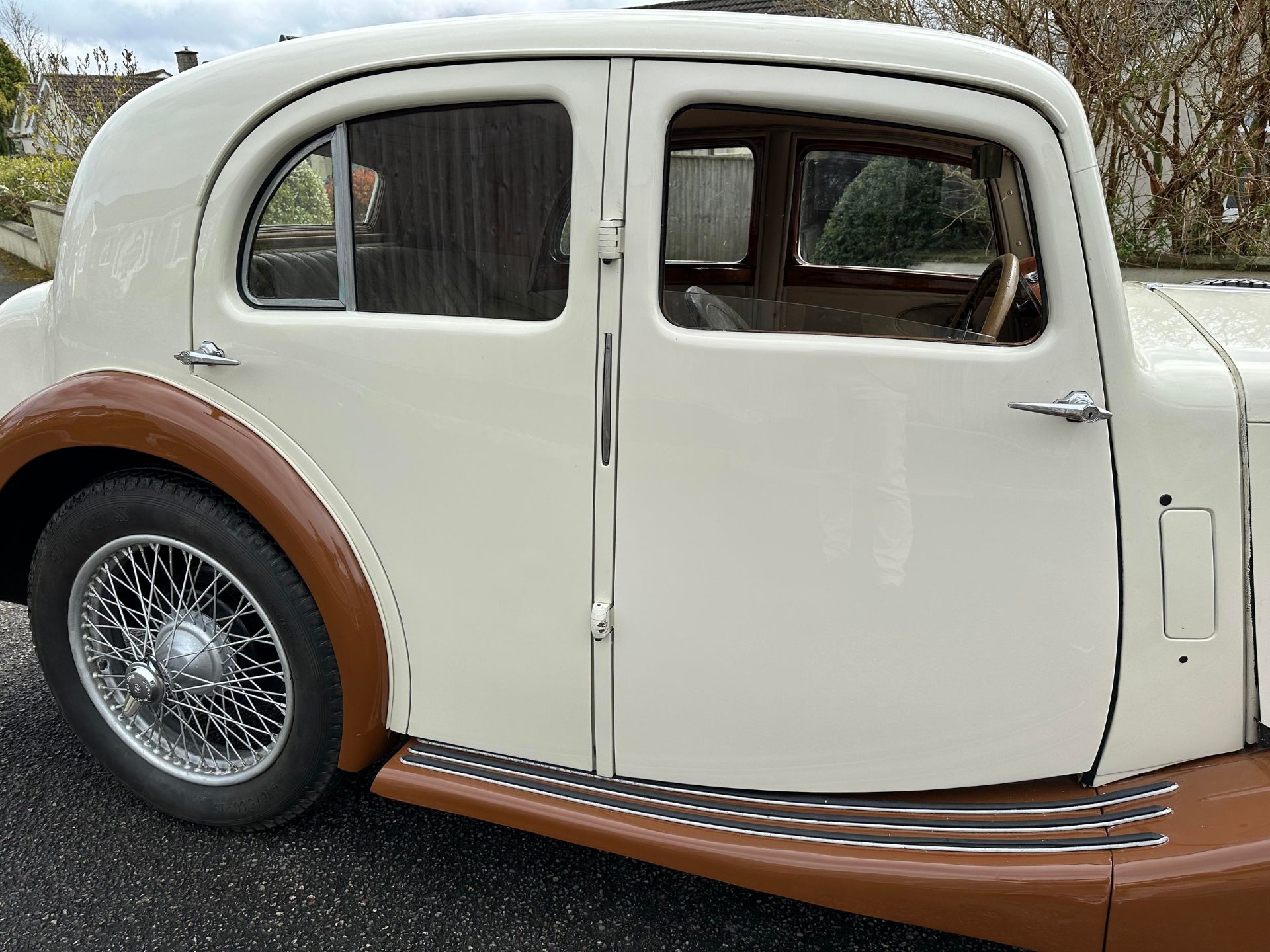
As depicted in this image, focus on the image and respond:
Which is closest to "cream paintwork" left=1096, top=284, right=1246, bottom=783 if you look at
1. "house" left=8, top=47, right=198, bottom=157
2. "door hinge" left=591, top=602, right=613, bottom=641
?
"door hinge" left=591, top=602, right=613, bottom=641

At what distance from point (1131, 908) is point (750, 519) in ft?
3.00

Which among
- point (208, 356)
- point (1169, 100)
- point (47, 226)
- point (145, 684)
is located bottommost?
point (145, 684)

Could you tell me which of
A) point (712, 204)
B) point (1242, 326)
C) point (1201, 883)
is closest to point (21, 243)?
point (712, 204)

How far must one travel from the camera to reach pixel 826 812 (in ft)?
5.83

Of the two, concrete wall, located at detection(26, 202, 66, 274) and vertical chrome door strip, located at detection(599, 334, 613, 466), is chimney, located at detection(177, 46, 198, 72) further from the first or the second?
vertical chrome door strip, located at detection(599, 334, 613, 466)

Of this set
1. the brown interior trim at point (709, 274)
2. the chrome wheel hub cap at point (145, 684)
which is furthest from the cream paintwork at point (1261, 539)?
the chrome wheel hub cap at point (145, 684)

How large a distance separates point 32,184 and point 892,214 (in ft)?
49.4

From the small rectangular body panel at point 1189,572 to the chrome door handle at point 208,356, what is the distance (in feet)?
6.17

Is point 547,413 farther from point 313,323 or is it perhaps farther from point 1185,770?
point 1185,770

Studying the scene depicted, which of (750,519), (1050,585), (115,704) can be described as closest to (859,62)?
(750,519)

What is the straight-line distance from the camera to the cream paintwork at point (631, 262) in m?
1.54

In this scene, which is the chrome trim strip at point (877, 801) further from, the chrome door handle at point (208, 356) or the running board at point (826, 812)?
the chrome door handle at point (208, 356)

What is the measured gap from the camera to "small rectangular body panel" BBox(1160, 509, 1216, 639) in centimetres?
158

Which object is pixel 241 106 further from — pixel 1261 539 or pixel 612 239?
pixel 1261 539
